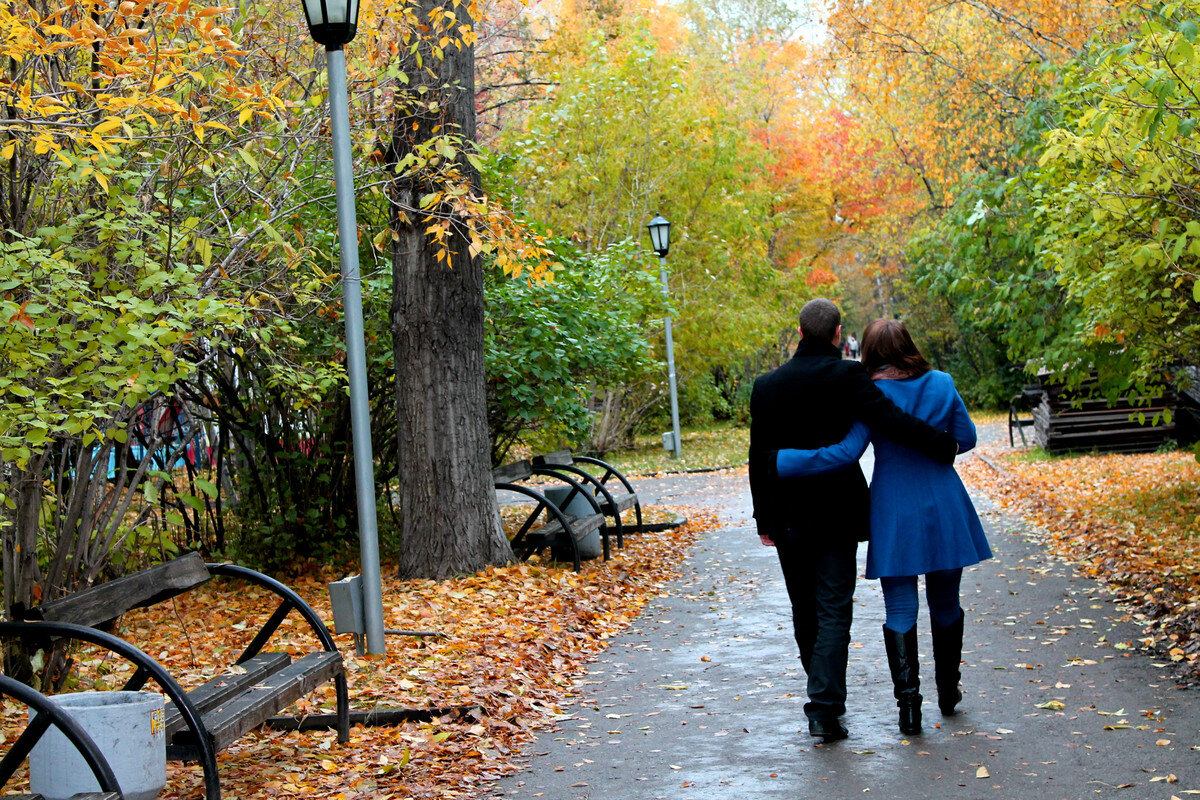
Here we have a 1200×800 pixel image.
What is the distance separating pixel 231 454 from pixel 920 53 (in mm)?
11651

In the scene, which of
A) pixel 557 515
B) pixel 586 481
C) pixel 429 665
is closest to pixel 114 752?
pixel 429 665

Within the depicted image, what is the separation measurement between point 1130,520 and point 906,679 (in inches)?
276

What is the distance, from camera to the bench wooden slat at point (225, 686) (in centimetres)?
429

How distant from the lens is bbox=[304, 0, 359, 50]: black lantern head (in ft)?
20.9

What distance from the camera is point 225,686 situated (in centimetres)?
473

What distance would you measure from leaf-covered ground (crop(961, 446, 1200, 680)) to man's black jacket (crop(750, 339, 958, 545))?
2.08 meters

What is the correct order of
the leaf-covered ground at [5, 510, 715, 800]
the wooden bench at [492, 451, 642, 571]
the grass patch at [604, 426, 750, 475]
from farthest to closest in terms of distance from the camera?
the grass patch at [604, 426, 750, 475], the wooden bench at [492, 451, 642, 571], the leaf-covered ground at [5, 510, 715, 800]

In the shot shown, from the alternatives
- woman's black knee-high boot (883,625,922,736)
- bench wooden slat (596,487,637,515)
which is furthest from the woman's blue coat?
bench wooden slat (596,487,637,515)

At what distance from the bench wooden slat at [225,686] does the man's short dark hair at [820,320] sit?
2840 millimetres

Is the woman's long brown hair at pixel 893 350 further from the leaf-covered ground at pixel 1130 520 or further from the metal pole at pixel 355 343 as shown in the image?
the metal pole at pixel 355 343

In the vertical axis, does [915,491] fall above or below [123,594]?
above

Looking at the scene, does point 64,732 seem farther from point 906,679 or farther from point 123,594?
point 906,679

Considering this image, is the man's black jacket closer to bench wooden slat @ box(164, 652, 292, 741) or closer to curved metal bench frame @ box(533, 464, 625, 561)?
bench wooden slat @ box(164, 652, 292, 741)

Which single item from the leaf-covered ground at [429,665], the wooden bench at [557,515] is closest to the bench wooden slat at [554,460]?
the wooden bench at [557,515]
